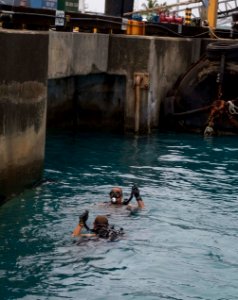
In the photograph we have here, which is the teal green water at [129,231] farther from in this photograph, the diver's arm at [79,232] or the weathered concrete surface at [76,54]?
the weathered concrete surface at [76,54]

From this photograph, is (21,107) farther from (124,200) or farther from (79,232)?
(79,232)

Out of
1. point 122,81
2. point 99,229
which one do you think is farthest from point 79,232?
point 122,81

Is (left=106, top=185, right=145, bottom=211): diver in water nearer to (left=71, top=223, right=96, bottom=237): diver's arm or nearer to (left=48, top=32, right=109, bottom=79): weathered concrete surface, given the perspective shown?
(left=71, top=223, right=96, bottom=237): diver's arm

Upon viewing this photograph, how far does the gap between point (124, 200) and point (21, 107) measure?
9.36 feet

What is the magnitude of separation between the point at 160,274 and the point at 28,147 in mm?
5460

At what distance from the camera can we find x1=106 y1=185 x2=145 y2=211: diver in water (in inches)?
607

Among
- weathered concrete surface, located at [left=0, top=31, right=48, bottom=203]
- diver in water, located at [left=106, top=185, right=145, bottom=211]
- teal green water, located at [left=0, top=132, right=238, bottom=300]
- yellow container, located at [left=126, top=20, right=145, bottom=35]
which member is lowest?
teal green water, located at [left=0, top=132, right=238, bottom=300]

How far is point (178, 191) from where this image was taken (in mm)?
17984

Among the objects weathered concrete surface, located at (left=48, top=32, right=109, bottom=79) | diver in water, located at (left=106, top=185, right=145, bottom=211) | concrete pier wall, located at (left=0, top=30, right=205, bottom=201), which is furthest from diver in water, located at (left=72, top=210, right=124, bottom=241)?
weathered concrete surface, located at (left=48, top=32, right=109, bottom=79)

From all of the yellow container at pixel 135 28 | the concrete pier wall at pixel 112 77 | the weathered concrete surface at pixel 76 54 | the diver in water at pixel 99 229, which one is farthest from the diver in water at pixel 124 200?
the yellow container at pixel 135 28

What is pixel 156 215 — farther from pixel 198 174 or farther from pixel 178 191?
pixel 198 174

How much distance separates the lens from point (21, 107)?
53.1 feet

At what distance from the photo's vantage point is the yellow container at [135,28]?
26359mm

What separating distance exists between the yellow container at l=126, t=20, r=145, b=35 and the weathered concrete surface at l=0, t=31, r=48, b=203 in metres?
9.45
